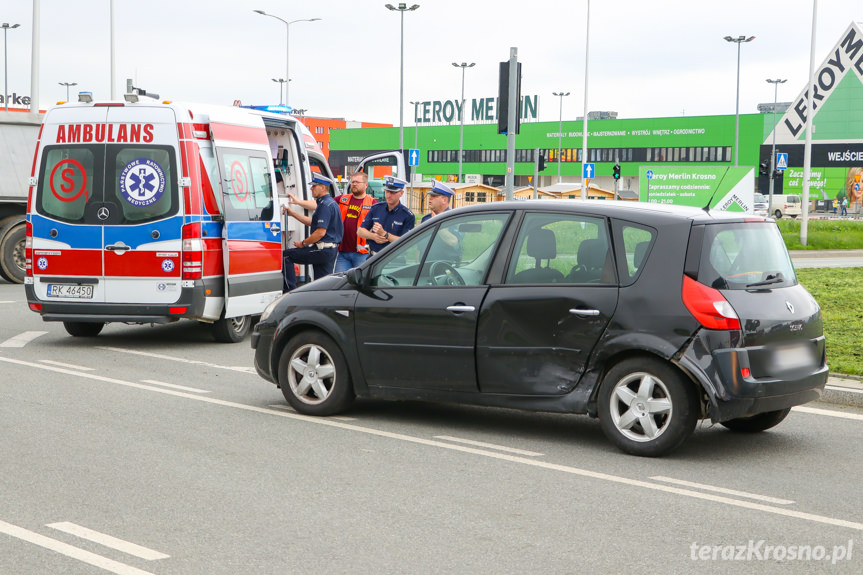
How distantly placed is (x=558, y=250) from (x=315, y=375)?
2.00 metres

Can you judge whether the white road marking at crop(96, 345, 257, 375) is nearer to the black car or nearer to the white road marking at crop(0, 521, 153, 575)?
the black car

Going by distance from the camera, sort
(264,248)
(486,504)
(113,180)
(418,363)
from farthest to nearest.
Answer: (264,248) < (113,180) < (418,363) < (486,504)

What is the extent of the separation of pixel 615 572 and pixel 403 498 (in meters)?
1.46

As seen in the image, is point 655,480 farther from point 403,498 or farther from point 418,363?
point 418,363

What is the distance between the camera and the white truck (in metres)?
18.8

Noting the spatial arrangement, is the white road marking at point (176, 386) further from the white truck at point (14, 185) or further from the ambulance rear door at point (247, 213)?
the white truck at point (14, 185)

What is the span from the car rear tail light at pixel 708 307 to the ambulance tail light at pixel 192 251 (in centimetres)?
603

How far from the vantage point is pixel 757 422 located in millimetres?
7352

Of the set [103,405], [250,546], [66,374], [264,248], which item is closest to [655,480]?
[250,546]

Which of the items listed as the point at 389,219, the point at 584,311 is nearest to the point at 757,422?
the point at 584,311

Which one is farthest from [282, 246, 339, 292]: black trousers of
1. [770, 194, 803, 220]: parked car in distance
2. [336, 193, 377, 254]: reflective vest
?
[770, 194, 803, 220]: parked car in distance

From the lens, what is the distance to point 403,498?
559 centimetres

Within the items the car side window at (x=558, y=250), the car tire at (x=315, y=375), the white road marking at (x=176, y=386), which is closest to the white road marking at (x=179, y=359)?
the white road marking at (x=176, y=386)

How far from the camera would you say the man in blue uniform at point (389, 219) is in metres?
12.1
